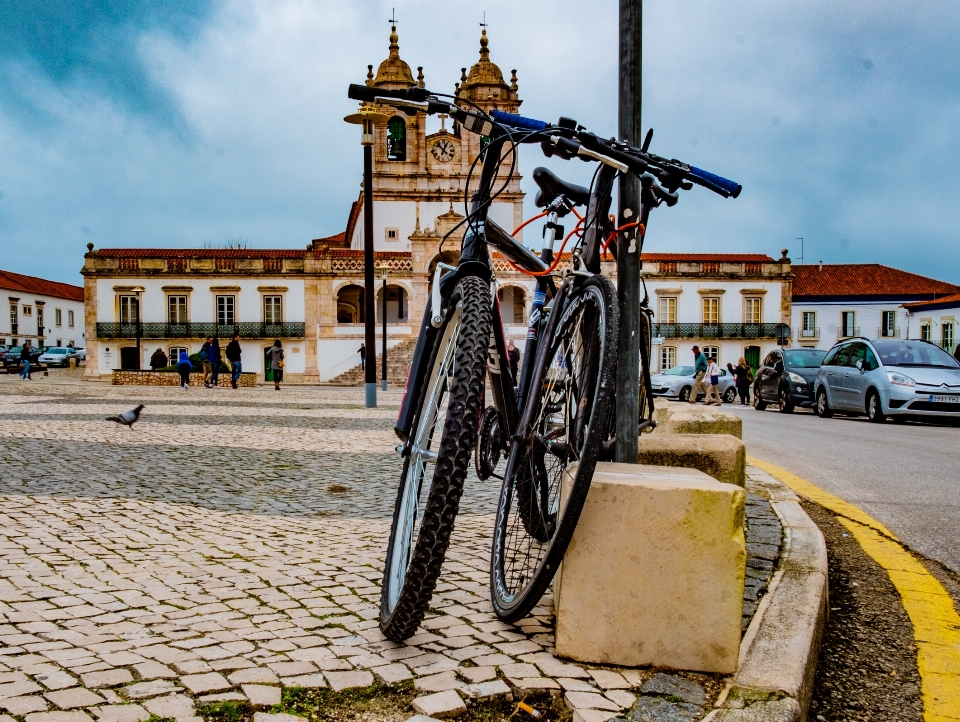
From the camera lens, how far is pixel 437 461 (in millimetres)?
→ 2395

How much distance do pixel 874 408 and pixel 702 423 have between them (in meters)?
10.5

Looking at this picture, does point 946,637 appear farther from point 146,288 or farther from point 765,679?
point 146,288

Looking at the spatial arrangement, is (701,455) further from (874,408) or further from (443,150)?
(443,150)

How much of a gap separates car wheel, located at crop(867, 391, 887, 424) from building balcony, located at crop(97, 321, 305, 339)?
126 feet

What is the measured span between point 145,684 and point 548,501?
160 cm

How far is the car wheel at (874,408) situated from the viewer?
14266 millimetres

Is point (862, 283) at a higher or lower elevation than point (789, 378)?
higher

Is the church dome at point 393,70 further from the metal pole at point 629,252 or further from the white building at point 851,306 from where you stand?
the metal pole at point 629,252

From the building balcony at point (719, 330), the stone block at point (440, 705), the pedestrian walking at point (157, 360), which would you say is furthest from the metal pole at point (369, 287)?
the building balcony at point (719, 330)

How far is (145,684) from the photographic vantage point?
2.18 metres

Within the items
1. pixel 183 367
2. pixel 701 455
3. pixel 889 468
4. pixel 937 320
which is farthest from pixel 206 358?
pixel 937 320

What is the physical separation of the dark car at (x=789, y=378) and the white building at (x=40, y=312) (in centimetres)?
7039

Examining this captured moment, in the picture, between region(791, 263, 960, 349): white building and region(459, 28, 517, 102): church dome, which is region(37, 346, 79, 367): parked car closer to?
region(459, 28, 517, 102): church dome

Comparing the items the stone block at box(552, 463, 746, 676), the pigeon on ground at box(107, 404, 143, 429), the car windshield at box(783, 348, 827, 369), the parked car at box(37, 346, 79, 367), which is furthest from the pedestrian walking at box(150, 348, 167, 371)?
the stone block at box(552, 463, 746, 676)
